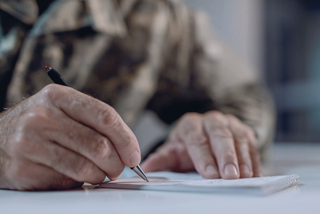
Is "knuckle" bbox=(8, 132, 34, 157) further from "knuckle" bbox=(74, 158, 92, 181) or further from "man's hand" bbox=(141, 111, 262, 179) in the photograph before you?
"man's hand" bbox=(141, 111, 262, 179)

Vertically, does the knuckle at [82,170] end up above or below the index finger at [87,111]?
below

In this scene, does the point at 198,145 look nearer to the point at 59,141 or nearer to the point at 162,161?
the point at 162,161

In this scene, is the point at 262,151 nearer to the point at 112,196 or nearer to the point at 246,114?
the point at 246,114

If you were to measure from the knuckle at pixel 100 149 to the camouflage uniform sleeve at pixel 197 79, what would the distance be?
734 mm

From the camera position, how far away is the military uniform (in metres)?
0.72

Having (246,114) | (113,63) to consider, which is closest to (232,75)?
(246,114)

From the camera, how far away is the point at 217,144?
56 centimetres

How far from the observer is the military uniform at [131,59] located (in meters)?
0.72

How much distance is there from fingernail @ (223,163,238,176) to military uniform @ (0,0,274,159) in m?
0.35

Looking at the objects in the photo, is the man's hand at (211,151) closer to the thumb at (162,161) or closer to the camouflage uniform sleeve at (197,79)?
the thumb at (162,161)

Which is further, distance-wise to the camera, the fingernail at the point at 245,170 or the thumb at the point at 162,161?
the thumb at the point at 162,161

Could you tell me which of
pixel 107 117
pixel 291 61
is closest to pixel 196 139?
pixel 107 117

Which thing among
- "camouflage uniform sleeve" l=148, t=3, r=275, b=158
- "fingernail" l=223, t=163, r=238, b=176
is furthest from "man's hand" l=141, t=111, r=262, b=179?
"camouflage uniform sleeve" l=148, t=3, r=275, b=158

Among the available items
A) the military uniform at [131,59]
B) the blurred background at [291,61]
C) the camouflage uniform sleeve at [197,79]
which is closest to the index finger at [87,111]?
the military uniform at [131,59]
